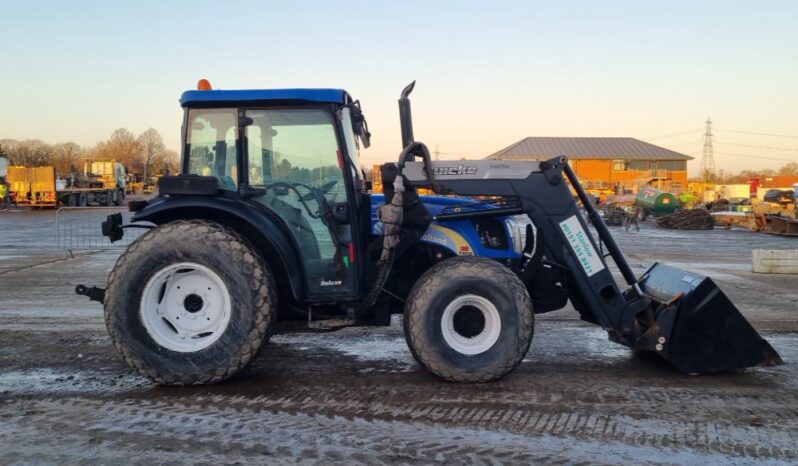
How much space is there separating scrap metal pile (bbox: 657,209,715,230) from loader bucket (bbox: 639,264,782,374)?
23.5 metres

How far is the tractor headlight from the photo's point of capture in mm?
5533

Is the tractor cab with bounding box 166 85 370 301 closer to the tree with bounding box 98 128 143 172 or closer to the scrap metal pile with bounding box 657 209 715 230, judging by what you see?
the scrap metal pile with bounding box 657 209 715 230

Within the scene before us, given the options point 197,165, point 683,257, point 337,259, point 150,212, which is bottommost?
point 683,257

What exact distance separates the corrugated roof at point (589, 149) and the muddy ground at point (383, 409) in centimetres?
7106

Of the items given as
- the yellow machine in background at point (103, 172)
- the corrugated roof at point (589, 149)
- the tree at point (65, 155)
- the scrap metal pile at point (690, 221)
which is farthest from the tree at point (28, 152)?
the scrap metal pile at point (690, 221)

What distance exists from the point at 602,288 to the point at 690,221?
2407 cm

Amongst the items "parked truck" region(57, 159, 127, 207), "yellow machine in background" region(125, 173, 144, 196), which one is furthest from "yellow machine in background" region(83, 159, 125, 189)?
"yellow machine in background" region(125, 173, 144, 196)

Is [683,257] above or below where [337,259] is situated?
below

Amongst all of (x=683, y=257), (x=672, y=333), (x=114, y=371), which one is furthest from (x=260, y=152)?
(x=683, y=257)

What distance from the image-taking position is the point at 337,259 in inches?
202

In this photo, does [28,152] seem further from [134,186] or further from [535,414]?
[535,414]

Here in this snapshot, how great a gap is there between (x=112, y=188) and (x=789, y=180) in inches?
2872

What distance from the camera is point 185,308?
491 cm

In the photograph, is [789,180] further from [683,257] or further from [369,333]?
[369,333]
